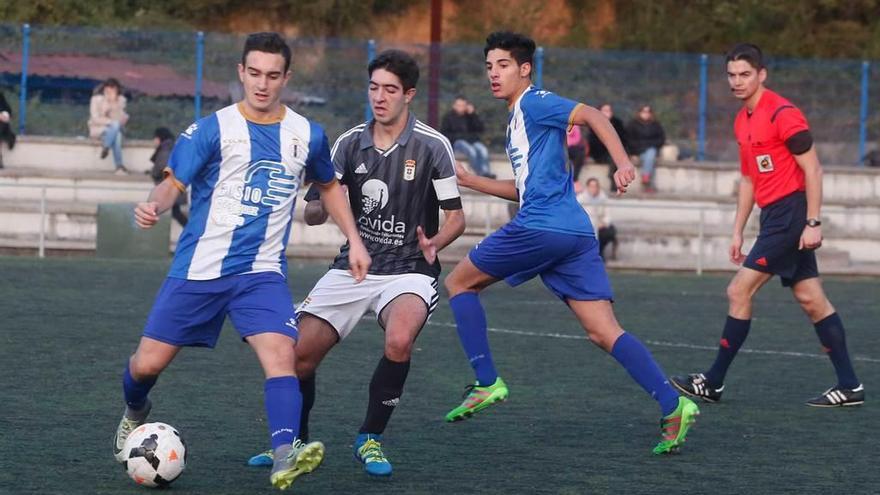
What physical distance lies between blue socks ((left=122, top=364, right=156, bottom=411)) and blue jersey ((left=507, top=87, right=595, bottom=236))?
203cm

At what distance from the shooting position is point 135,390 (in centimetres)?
593

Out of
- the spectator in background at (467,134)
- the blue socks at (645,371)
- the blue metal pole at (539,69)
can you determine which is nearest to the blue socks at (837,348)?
the blue socks at (645,371)

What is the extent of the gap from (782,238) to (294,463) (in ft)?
12.8

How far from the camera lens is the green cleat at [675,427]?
6.72 m

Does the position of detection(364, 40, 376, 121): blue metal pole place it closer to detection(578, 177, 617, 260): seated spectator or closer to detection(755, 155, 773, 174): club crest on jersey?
detection(578, 177, 617, 260): seated spectator

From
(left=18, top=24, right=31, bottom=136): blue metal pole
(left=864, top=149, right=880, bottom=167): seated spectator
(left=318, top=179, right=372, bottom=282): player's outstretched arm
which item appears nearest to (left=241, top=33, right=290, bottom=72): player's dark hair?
(left=318, top=179, right=372, bottom=282): player's outstretched arm

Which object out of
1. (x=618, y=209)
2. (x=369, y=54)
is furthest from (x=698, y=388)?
(x=369, y=54)

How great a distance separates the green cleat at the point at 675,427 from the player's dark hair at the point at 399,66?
1.88m

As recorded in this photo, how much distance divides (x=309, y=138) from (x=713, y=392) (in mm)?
3529

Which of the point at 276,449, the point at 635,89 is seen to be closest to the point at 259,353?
the point at 276,449

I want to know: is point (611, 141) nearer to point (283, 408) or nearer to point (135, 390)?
point (283, 408)

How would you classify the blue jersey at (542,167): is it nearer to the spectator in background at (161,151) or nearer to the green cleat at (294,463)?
the green cleat at (294,463)

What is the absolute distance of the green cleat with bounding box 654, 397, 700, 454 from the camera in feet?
22.1

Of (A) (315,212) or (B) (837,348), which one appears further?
(B) (837,348)
